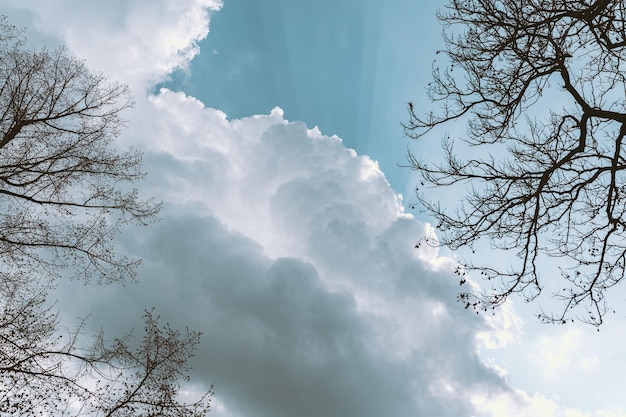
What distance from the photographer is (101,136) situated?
10.5m

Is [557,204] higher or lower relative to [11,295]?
higher

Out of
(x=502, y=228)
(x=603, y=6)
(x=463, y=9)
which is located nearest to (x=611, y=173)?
(x=502, y=228)

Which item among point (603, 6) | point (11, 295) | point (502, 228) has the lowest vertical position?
point (11, 295)

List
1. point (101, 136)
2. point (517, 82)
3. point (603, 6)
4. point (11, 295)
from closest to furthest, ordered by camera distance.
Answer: point (603, 6) < point (517, 82) < point (11, 295) < point (101, 136)

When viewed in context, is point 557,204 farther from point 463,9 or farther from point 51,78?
point 51,78

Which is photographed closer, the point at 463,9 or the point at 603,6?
the point at 603,6

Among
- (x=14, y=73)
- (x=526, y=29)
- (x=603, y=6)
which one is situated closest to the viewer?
(x=603, y=6)

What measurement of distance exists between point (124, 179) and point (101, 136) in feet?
3.78

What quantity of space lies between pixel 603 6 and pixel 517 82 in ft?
5.66

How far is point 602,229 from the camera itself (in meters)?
8.30

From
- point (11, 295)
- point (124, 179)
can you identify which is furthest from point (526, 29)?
point (11, 295)

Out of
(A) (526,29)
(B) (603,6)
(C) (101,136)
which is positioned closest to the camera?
(B) (603,6)

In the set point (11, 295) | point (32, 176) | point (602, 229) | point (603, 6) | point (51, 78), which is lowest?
point (11, 295)

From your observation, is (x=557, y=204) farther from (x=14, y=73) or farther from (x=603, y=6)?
(x=14, y=73)
